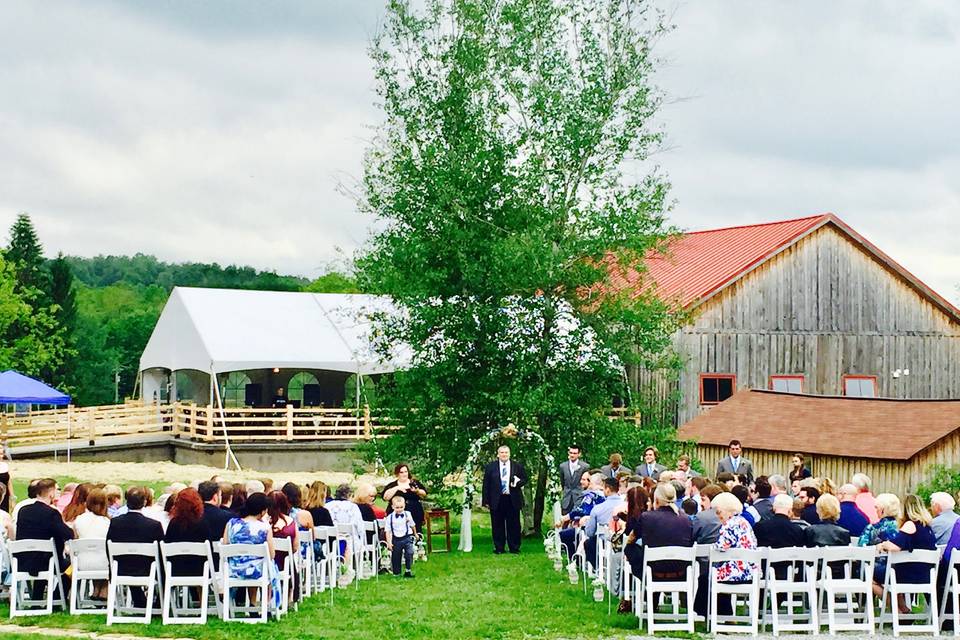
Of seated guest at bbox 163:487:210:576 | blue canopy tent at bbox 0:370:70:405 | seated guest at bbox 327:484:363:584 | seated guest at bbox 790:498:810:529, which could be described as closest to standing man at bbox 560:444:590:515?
seated guest at bbox 327:484:363:584

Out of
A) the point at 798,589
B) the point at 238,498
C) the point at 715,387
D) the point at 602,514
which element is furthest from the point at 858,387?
the point at 238,498

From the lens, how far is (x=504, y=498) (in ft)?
59.4

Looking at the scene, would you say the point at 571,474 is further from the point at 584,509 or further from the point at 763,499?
the point at 763,499

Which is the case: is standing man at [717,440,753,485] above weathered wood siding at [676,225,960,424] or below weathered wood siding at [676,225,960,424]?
below

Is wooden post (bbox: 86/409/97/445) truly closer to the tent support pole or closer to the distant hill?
the tent support pole

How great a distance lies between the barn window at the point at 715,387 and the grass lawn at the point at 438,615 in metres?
17.3

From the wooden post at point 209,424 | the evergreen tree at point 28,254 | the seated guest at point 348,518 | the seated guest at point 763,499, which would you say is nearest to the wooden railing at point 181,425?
the wooden post at point 209,424

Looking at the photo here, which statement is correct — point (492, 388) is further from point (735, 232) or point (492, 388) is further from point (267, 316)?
point (735, 232)

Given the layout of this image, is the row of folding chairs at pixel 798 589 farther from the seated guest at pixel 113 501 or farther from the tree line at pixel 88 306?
the tree line at pixel 88 306

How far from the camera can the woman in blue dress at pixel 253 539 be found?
1123cm

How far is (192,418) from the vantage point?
34.9 meters

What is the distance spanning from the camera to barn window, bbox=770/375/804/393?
32469mm

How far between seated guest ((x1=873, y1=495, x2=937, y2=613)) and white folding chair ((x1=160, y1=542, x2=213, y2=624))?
20.4 ft

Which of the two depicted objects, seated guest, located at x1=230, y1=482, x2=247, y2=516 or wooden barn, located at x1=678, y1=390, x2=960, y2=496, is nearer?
seated guest, located at x1=230, y1=482, x2=247, y2=516
